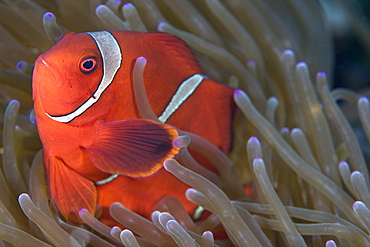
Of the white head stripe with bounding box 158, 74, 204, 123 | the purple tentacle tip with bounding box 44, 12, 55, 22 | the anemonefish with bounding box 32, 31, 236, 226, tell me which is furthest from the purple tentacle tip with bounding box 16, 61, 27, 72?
the white head stripe with bounding box 158, 74, 204, 123

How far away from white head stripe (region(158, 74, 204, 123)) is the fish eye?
0.76ft

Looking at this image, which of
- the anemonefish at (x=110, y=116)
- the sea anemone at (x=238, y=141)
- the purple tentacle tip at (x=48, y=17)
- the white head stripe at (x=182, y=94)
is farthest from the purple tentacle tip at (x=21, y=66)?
the white head stripe at (x=182, y=94)

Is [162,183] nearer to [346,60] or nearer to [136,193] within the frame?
[136,193]

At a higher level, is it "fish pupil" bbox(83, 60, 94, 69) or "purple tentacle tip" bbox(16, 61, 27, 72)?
"fish pupil" bbox(83, 60, 94, 69)

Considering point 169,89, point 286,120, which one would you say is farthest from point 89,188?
point 286,120

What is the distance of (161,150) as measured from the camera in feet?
2.76

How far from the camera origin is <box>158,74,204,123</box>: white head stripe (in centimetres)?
98

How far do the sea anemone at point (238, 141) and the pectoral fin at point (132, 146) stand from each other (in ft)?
0.10

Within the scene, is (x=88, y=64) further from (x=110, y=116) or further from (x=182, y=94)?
(x=182, y=94)

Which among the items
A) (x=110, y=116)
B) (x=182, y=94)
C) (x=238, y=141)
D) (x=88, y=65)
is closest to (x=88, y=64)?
(x=88, y=65)

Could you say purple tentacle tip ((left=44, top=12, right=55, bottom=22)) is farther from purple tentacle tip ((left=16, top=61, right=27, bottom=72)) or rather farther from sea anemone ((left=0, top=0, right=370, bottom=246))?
purple tentacle tip ((left=16, top=61, right=27, bottom=72))

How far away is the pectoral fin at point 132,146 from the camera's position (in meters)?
0.82

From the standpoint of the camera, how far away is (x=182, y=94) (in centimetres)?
102

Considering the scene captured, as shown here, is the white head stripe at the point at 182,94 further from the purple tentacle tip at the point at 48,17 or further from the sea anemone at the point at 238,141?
the purple tentacle tip at the point at 48,17
